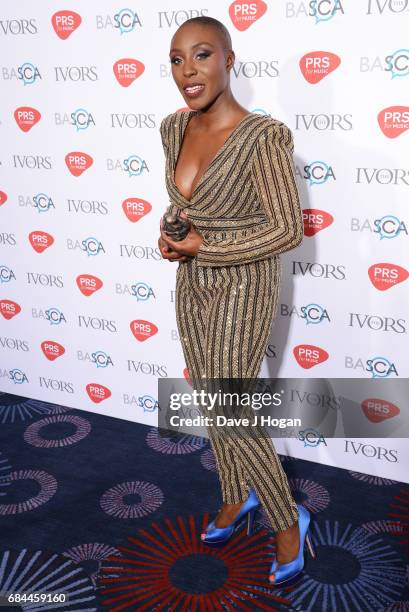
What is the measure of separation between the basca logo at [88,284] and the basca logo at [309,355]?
87 cm

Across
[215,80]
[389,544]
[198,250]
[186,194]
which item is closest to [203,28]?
[215,80]

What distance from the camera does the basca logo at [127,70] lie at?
237 cm

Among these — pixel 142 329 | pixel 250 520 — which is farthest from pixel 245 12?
pixel 250 520

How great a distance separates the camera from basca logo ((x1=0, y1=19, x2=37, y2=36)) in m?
2.53

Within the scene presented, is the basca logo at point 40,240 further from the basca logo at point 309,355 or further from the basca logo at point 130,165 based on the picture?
the basca logo at point 309,355

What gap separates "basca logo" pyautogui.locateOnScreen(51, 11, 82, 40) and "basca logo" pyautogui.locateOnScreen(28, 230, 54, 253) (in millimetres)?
789

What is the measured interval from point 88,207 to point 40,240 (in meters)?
0.32

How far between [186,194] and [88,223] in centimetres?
99

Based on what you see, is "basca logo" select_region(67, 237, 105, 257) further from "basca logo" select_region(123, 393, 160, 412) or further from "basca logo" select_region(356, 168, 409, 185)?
"basca logo" select_region(356, 168, 409, 185)

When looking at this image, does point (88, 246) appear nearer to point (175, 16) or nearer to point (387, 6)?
point (175, 16)

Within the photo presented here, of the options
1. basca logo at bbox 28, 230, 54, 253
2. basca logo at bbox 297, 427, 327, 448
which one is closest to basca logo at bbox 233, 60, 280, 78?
basca logo at bbox 28, 230, 54, 253

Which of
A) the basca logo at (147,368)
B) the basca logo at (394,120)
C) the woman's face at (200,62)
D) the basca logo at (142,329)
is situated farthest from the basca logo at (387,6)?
the basca logo at (147,368)

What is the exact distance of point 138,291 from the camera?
270cm

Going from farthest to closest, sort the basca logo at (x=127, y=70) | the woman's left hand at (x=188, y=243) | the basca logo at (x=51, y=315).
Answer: the basca logo at (x=51, y=315)
the basca logo at (x=127, y=70)
the woman's left hand at (x=188, y=243)
